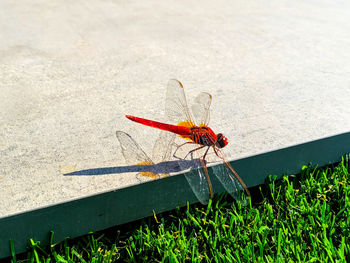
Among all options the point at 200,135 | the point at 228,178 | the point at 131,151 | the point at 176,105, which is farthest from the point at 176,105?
the point at 228,178

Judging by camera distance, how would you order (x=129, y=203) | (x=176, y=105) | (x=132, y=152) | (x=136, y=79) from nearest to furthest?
(x=129, y=203), (x=132, y=152), (x=176, y=105), (x=136, y=79)

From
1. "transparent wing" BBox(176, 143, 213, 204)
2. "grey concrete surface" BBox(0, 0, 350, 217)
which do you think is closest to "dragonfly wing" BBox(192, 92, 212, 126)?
"grey concrete surface" BBox(0, 0, 350, 217)

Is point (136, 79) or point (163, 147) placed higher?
point (136, 79)

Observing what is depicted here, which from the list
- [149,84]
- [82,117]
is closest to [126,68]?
[149,84]

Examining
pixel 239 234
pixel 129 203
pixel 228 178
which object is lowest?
pixel 239 234

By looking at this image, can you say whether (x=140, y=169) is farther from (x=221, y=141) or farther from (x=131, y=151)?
(x=221, y=141)

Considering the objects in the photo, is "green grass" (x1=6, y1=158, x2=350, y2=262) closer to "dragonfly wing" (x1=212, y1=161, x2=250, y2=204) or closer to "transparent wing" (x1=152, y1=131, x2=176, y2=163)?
"dragonfly wing" (x1=212, y1=161, x2=250, y2=204)

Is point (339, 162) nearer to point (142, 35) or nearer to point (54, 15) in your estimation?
point (142, 35)

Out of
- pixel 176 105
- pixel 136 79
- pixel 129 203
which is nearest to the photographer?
pixel 129 203
